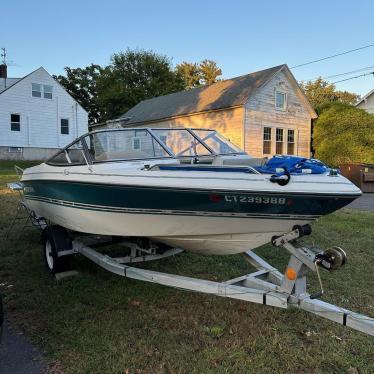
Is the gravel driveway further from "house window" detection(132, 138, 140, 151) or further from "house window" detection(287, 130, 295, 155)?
"house window" detection(287, 130, 295, 155)

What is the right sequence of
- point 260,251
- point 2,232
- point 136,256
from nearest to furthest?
1. point 136,256
2. point 260,251
3. point 2,232

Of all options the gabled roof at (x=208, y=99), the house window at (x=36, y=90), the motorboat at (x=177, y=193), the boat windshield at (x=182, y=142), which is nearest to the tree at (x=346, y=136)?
the gabled roof at (x=208, y=99)

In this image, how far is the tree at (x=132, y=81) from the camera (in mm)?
41656

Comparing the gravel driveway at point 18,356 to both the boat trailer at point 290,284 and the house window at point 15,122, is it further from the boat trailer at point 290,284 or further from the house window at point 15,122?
the house window at point 15,122

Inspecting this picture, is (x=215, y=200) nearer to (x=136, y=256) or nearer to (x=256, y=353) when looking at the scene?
(x=256, y=353)

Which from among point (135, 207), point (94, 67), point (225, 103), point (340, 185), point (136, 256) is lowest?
point (136, 256)

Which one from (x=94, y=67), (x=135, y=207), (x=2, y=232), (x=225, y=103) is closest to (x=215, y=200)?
(x=135, y=207)

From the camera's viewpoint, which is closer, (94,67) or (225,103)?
(225,103)

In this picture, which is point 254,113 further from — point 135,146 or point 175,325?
point 175,325

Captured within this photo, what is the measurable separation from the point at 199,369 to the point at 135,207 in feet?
5.06

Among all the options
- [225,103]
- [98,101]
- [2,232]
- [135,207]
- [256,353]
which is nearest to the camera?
[256,353]

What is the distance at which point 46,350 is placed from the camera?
11.1 ft

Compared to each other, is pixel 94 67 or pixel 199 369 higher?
pixel 94 67

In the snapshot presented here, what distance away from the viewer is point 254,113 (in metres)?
22.4
